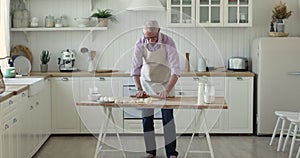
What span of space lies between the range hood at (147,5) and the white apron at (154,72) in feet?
3.95

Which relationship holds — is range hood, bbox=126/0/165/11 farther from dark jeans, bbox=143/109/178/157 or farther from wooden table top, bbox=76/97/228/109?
wooden table top, bbox=76/97/228/109

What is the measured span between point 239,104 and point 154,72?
5.15ft

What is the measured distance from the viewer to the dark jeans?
4758 millimetres

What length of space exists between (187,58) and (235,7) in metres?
0.88

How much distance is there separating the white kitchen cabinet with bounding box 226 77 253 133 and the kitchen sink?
227cm

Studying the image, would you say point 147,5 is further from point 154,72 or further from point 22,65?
point 22,65

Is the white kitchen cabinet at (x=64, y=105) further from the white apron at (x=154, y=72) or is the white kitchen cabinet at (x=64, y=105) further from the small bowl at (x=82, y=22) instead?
the white apron at (x=154, y=72)

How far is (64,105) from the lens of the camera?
5.99 meters

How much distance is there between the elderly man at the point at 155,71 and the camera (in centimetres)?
→ 464

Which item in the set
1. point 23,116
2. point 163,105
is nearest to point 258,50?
point 163,105

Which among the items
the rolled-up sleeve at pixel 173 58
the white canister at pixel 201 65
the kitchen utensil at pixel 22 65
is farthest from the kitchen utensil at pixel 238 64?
the kitchen utensil at pixel 22 65

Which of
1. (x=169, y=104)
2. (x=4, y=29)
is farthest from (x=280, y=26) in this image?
(x=4, y=29)

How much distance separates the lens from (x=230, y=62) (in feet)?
20.3

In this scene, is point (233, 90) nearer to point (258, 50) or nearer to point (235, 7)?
point (258, 50)
